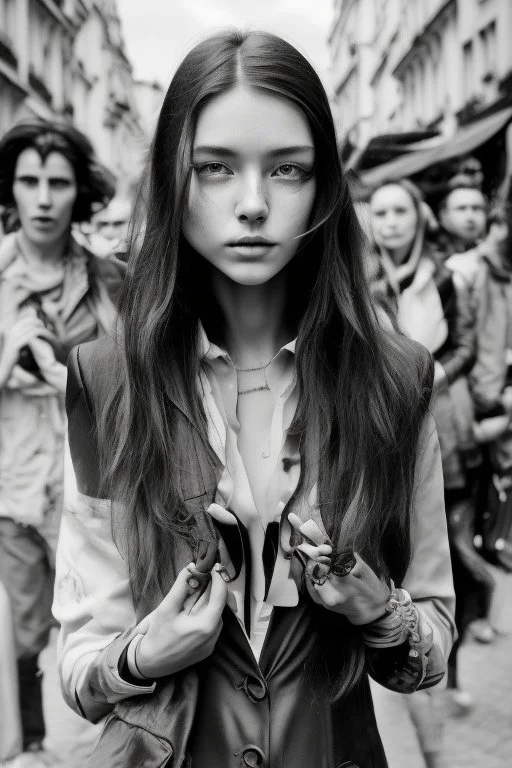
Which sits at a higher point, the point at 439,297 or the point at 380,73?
the point at 380,73

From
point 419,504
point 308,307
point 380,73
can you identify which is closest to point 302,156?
point 308,307

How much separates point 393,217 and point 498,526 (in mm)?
874

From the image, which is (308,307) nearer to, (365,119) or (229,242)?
(229,242)

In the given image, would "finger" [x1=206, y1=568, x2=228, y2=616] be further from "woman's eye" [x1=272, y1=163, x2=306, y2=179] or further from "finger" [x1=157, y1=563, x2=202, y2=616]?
"woman's eye" [x1=272, y1=163, x2=306, y2=179]

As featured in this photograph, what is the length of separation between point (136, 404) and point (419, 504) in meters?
0.37

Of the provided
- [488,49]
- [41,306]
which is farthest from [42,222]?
[488,49]

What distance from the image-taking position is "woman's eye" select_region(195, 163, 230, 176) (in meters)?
1.10

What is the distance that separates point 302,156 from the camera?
111 centimetres

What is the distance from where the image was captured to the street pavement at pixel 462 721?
8.11 ft

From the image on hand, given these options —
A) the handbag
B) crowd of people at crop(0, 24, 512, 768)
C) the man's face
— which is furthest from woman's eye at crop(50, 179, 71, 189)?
the handbag

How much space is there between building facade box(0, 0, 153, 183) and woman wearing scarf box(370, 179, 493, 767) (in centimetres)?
67

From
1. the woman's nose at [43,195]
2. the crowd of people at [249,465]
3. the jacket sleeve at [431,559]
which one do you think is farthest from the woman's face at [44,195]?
the jacket sleeve at [431,559]

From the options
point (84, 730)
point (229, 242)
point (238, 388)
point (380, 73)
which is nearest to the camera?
point (229, 242)

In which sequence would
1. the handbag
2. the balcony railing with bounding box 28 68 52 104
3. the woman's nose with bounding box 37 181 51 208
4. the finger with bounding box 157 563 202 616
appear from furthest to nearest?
the handbag → the balcony railing with bounding box 28 68 52 104 → the woman's nose with bounding box 37 181 51 208 → the finger with bounding box 157 563 202 616
